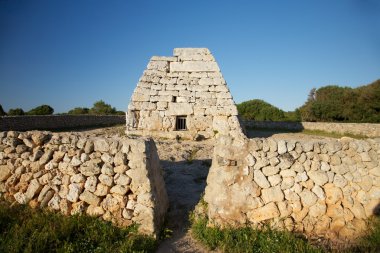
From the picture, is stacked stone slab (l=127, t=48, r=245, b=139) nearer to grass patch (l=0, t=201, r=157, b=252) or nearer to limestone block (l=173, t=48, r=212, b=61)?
A: limestone block (l=173, t=48, r=212, b=61)

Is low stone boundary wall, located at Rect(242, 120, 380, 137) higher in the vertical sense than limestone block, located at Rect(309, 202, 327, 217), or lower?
higher

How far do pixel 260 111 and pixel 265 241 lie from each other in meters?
32.0

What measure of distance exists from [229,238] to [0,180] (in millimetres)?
4130

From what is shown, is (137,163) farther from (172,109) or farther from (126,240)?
(172,109)

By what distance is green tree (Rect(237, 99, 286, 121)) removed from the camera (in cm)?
3356

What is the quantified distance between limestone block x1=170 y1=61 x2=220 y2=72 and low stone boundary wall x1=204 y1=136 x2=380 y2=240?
8028mm

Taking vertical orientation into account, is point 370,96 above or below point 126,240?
above

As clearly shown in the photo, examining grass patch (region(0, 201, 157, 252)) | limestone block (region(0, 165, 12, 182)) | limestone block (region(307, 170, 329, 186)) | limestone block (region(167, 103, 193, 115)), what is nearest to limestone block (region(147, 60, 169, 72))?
limestone block (region(167, 103, 193, 115))

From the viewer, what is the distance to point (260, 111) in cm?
3481

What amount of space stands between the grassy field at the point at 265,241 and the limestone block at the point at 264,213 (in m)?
0.20

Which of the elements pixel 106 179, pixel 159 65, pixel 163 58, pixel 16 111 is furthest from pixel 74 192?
pixel 16 111

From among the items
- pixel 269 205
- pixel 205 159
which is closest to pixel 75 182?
pixel 269 205

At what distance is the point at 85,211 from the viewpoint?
456 centimetres

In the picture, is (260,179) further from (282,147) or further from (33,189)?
(33,189)
